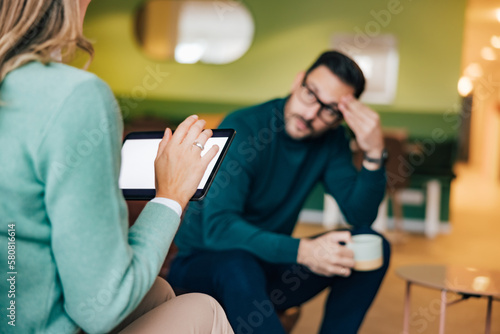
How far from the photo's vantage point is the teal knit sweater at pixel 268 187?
156cm

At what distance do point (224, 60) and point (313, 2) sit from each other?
3.54ft

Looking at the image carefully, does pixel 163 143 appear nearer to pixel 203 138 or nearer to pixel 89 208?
pixel 203 138

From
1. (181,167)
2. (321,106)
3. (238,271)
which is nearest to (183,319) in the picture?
(181,167)

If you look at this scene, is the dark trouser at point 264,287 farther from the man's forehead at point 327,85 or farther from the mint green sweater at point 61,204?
the mint green sweater at point 61,204

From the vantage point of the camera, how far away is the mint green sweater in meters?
0.75

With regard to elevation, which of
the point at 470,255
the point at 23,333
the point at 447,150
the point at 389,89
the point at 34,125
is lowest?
the point at 470,255

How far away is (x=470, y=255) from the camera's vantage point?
4.19m

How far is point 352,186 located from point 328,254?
439 mm

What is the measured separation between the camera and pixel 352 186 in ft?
6.06

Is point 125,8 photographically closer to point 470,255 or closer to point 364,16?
point 364,16

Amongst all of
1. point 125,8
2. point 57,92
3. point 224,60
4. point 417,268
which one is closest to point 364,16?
point 224,60

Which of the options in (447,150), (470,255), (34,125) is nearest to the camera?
(34,125)

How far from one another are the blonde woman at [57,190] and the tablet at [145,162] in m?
0.25

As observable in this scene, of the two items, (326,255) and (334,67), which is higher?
(334,67)
